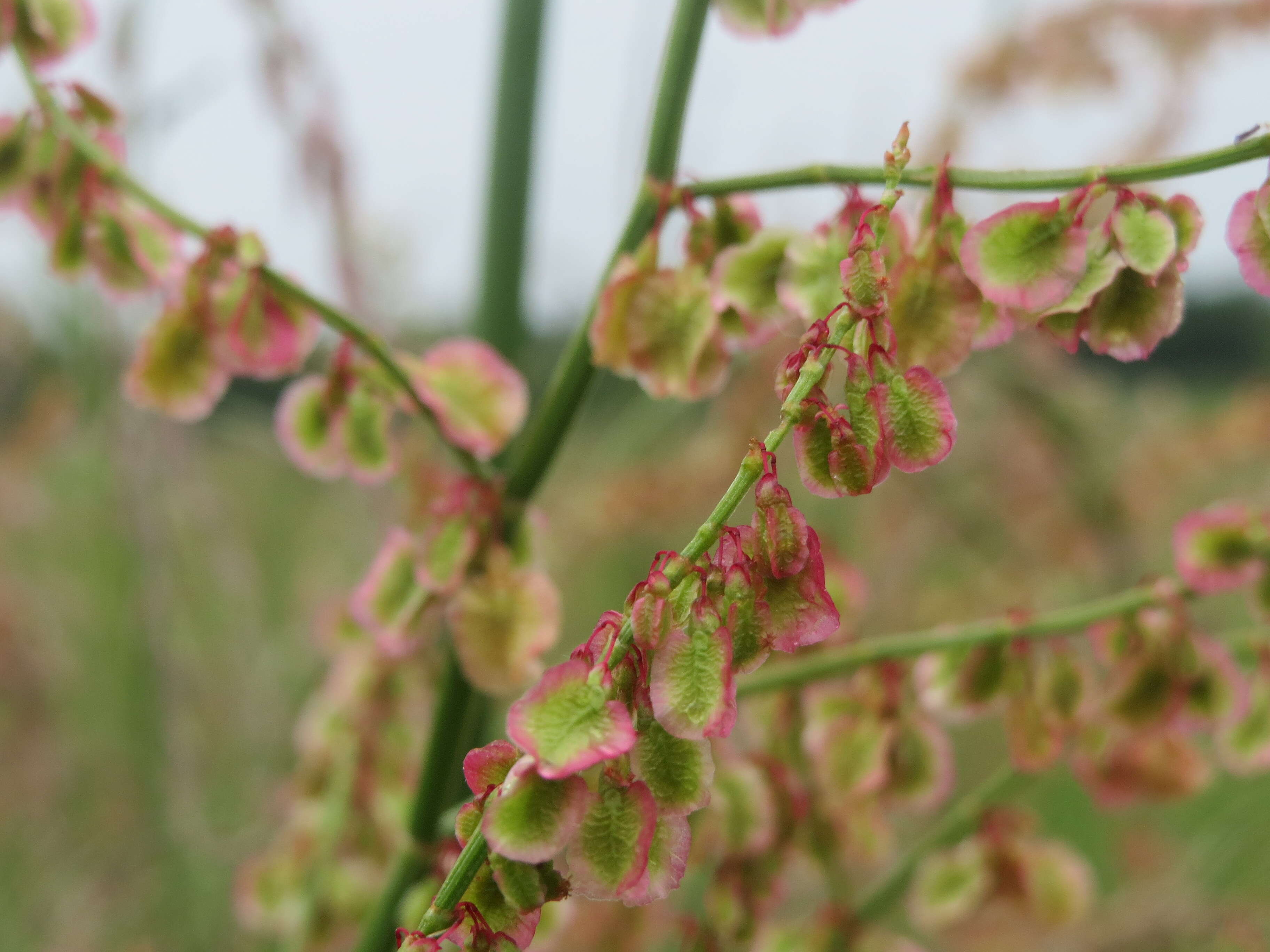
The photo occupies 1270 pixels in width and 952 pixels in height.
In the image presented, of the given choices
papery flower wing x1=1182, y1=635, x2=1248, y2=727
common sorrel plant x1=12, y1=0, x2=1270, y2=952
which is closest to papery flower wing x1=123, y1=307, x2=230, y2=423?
common sorrel plant x1=12, y1=0, x2=1270, y2=952

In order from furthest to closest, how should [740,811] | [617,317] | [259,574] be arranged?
[259,574]
[740,811]
[617,317]

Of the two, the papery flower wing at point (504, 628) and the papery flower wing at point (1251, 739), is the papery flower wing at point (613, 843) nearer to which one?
the papery flower wing at point (504, 628)

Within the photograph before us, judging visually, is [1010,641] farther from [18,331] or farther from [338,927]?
[18,331]

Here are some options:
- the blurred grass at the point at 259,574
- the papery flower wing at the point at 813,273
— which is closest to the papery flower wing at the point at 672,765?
the papery flower wing at the point at 813,273

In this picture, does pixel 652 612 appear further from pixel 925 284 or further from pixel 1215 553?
pixel 1215 553

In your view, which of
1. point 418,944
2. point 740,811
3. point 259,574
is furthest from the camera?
point 259,574

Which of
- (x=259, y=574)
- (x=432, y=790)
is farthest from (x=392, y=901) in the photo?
(x=259, y=574)

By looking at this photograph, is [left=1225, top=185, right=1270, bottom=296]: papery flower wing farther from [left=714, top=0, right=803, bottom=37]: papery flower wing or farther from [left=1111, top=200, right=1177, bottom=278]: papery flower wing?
[left=714, top=0, right=803, bottom=37]: papery flower wing
